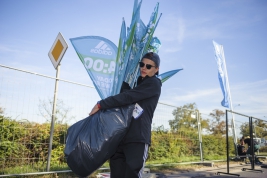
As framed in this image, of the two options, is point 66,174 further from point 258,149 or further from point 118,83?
point 258,149

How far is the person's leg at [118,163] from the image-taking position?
2.09 metres

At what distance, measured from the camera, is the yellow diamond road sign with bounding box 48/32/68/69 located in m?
4.77

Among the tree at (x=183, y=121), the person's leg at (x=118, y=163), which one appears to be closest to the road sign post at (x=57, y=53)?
the person's leg at (x=118, y=163)

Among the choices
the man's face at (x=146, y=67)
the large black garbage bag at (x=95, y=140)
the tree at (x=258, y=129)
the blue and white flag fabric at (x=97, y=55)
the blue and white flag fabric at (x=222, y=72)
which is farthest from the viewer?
the blue and white flag fabric at (x=222, y=72)

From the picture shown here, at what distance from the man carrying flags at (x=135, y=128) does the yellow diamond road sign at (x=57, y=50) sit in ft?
9.87

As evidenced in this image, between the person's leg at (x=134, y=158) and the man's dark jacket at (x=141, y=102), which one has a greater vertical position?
the man's dark jacket at (x=141, y=102)

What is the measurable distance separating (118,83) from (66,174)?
289 cm

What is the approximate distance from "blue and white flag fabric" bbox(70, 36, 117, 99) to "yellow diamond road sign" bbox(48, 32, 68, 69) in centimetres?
90

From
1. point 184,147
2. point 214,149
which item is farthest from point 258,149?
point 184,147

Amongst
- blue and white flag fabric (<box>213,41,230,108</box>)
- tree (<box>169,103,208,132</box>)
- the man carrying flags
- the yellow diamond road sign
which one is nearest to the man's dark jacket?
the man carrying flags

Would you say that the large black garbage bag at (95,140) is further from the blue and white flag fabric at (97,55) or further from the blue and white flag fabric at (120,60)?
the blue and white flag fabric at (97,55)

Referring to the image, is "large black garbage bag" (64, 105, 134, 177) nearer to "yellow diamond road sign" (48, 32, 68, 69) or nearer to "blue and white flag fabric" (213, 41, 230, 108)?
"yellow diamond road sign" (48, 32, 68, 69)

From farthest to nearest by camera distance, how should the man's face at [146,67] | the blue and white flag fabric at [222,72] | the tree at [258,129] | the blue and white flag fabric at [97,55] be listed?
1. the blue and white flag fabric at [222,72]
2. the tree at [258,129]
3. the blue and white flag fabric at [97,55]
4. the man's face at [146,67]

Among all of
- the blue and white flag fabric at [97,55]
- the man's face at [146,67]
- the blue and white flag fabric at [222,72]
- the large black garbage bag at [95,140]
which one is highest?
the blue and white flag fabric at [222,72]
